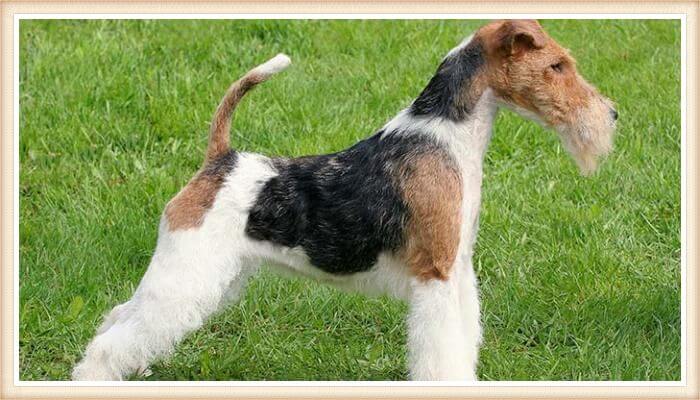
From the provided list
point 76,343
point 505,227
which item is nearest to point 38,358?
point 76,343

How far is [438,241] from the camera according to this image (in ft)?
18.6

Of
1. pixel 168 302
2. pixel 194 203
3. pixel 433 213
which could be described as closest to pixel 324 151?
pixel 194 203

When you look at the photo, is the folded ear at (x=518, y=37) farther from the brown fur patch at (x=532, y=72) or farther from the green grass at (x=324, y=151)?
the green grass at (x=324, y=151)

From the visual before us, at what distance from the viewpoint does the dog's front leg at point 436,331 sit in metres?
5.68

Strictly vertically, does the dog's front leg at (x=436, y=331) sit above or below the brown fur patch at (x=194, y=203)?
below

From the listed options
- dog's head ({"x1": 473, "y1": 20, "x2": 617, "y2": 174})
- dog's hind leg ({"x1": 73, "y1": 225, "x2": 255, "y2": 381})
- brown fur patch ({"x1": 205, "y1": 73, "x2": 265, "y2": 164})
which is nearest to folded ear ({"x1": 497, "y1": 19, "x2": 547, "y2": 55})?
dog's head ({"x1": 473, "y1": 20, "x2": 617, "y2": 174})

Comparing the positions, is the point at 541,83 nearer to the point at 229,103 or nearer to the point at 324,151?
the point at 229,103

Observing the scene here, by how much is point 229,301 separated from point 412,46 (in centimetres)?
450

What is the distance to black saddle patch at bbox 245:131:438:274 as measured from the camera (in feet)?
19.0

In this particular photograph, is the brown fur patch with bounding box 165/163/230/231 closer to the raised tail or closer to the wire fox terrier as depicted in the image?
the wire fox terrier

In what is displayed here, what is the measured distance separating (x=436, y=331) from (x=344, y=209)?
785 millimetres

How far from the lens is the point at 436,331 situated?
5.68 metres

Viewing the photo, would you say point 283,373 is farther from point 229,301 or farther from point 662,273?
point 662,273

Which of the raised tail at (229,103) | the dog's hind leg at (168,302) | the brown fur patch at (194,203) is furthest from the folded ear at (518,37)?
the dog's hind leg at (168,302)
